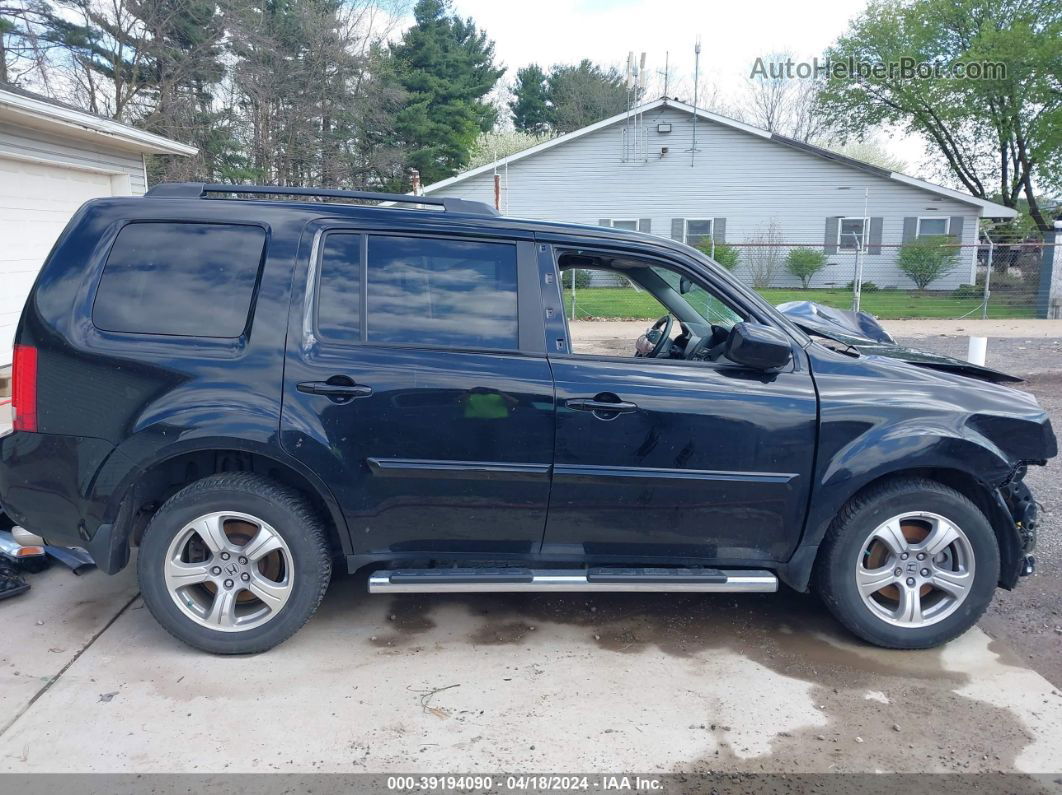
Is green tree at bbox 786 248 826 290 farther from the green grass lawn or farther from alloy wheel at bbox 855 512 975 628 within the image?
alloy wheel at bbox 855 512 975 628

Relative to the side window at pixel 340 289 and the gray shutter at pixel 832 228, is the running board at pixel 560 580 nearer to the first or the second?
the side window at pixel 340 289

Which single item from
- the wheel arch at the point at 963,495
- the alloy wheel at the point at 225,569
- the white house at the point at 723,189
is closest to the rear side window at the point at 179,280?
the alloy wheel at the point at 225,569

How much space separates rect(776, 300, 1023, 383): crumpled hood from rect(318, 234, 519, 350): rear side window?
165 centimetres

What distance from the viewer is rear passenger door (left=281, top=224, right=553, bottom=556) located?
340 centimetres

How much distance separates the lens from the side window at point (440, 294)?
11.5 feet

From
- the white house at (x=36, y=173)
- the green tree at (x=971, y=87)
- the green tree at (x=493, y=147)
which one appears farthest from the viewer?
the green tree at (x=493, y=147)

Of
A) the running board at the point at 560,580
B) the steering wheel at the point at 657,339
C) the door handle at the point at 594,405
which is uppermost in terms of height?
the steering wheel at the point at 657,339

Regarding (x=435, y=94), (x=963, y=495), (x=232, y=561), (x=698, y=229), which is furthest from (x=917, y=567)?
(x=435, y=94)

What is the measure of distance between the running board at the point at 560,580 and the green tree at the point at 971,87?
29.1 metres

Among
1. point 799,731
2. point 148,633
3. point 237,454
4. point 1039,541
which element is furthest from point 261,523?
point 1039,541

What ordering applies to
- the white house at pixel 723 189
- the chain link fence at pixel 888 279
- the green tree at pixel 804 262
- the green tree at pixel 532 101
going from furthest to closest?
the green tree at pixel 532 101, the white house at pixel 723 189, the green tree at pixel 804 262, the chain link fence at pixel 888 279

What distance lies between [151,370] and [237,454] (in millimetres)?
509

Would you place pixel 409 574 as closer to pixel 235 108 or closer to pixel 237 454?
pixel 237 454

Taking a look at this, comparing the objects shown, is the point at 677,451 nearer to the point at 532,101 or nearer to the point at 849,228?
the point at 849,228
